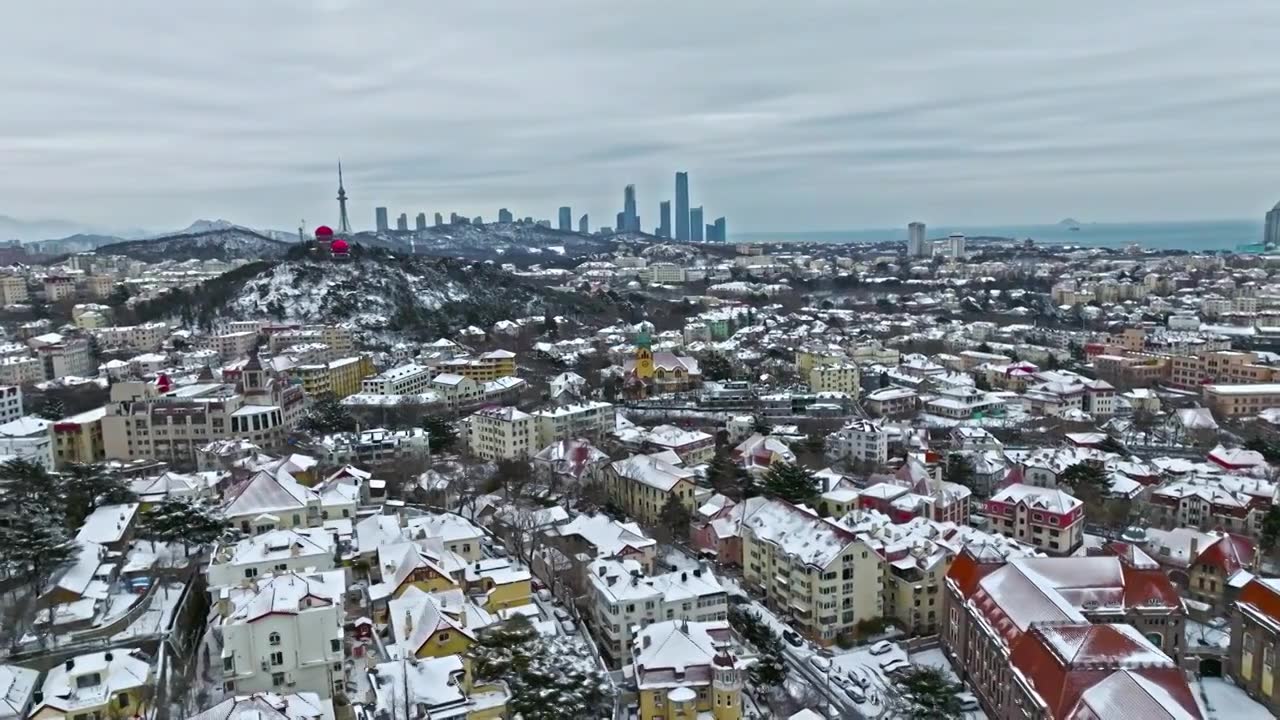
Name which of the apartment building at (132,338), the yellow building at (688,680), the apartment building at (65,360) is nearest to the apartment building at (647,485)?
the yellow building at (688,680)

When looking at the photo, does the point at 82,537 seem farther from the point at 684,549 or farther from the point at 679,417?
the point at 679,417

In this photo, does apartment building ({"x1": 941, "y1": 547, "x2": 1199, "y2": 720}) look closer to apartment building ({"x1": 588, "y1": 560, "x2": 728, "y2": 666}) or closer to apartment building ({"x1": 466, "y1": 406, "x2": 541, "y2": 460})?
apartment building ({"x1": 588, "y1": 560, "x2": 728, "y2": 666})

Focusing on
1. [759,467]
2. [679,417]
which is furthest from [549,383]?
[759,467]

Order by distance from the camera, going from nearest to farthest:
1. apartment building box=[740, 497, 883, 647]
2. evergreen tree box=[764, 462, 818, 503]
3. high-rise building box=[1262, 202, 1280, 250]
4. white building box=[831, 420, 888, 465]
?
1. apartment building box=[740, 497, 883, 647]
2. evergreen tree box=[764, 462, 818, 503]
3. white building box=[831, 420, 888, 465]
4. high-rise building box=[1262, 202, 1280, 250]

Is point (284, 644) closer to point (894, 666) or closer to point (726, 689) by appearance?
point (726, 689)

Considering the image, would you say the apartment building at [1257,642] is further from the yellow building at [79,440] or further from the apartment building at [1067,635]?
the yellow building at [79,440]

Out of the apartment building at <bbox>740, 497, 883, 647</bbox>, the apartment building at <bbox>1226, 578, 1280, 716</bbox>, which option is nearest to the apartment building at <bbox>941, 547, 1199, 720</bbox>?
the apartment building at <bbox>1226, 578, 1280, 716</bbox>

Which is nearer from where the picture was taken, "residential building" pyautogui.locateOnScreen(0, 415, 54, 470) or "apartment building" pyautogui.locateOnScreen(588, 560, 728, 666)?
"apartment building" pyautogui.locateOnScreen(588, 560, 728, 666)
